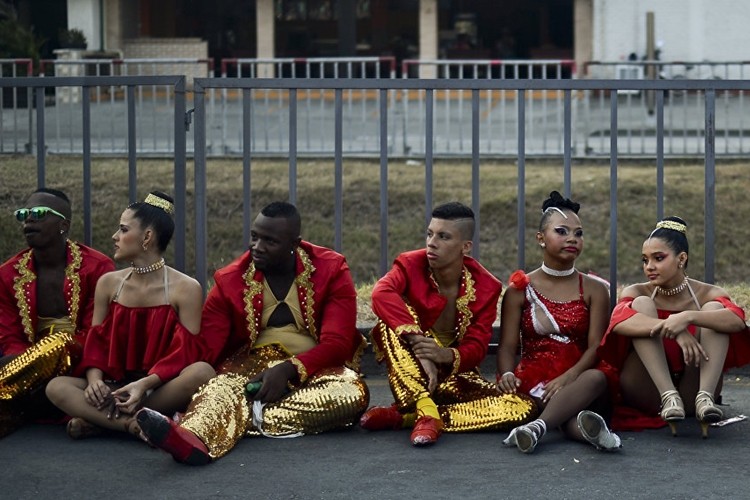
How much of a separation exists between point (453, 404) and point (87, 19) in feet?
62.3

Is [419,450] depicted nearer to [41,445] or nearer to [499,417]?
[499,417]

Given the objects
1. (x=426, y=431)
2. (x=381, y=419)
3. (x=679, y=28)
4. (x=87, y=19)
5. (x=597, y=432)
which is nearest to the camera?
(x=597, y=432)

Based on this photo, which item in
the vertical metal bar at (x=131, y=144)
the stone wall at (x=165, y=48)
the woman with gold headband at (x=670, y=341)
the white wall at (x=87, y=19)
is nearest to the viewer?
the woman with gold headband at (x=670, y=341)

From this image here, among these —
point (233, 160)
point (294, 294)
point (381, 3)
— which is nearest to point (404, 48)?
point (381, 3)

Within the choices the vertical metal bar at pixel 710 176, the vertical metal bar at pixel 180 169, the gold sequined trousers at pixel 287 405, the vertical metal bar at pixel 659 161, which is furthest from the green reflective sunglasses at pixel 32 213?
the vertical metal bar at pixel 710 176

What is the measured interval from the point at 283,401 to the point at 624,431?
4.72ft

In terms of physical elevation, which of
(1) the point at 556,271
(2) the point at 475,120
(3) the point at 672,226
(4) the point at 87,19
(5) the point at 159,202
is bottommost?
(1) the point at 556,271

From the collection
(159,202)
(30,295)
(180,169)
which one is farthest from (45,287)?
(180,169)

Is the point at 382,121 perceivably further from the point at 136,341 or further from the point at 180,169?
the point at 136,341

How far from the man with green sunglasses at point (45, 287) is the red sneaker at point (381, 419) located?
1301 mm

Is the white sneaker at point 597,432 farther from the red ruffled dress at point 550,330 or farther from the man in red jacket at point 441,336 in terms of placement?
the red ruffled dress at point 550,330

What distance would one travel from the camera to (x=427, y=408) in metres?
5.70

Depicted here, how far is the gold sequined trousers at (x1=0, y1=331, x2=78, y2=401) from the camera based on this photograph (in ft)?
19.2

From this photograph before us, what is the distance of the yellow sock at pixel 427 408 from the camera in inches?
224
